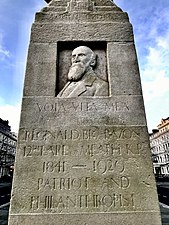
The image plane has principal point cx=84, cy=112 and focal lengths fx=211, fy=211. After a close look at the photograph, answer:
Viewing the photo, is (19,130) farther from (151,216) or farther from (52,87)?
(151,216)

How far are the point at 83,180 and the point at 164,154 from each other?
80165 mm

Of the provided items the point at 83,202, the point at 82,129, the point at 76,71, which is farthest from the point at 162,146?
the point at 83,202

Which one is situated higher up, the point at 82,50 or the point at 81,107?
the point at 82,50

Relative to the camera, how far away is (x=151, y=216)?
10.7ft

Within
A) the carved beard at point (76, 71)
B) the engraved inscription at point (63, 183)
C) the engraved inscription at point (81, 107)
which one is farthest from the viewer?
the carved beard at point (76, 71)

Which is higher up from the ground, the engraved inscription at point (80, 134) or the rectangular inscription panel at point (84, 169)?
the engraved inscription at point (80, 134)

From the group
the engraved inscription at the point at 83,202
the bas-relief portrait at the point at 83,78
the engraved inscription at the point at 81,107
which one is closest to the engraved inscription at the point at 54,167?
the engraved inscription at the point at 83,202

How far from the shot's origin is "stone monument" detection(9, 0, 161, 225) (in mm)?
3285

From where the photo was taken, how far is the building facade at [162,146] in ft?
244

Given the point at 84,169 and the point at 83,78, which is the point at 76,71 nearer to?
the point at 83,78

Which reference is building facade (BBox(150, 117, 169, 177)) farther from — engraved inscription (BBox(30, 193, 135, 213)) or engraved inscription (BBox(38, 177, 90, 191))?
engraved inscription (BBox(38, 177, 90, 191))

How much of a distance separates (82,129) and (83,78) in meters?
1.18

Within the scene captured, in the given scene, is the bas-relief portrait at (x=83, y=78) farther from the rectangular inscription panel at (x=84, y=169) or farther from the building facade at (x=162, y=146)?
the building facade at (x=162, y=146)

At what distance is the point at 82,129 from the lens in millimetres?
3816
